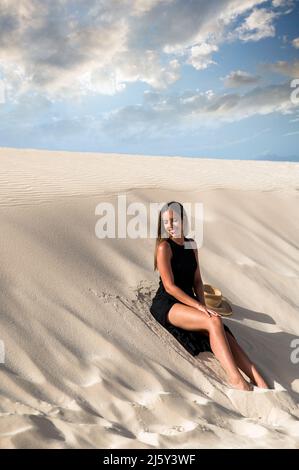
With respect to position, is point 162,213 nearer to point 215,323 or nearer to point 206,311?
point 206,311

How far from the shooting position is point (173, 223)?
4.07m

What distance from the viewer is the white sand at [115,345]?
2.58 m

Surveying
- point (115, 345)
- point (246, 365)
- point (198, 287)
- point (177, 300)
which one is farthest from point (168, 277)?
point (246, 365)

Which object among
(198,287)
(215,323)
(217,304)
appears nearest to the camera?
(215,323)

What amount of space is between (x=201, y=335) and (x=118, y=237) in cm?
219

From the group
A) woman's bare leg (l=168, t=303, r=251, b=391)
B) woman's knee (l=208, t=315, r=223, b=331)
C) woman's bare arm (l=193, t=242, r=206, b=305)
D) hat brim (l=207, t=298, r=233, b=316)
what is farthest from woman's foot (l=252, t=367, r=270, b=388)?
hat brim (l=207, t=298, r=233, b=316)

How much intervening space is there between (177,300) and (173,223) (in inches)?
27.1

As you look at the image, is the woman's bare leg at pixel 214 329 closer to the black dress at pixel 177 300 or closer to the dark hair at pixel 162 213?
the black dress at pixel 177 300

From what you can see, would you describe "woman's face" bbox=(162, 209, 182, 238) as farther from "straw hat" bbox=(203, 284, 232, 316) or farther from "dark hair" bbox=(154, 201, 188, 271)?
"straw hat" bbox=(203, 284, 232, 316)

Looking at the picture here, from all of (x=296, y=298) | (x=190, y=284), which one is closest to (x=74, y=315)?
(x=190, y=284)

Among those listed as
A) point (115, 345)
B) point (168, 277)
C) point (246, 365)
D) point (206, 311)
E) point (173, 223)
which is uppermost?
point (173, 223)

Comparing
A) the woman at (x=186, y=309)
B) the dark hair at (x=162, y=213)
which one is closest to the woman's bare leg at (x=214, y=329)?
the woman at (x=186, y=309)

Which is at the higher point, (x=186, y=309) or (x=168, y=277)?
(x=168, y=277)

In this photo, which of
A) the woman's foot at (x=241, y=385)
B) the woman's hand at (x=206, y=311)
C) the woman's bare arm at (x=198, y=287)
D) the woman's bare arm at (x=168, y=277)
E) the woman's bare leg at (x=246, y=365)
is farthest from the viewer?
the woman's bare arm at (x=198, y=287)
